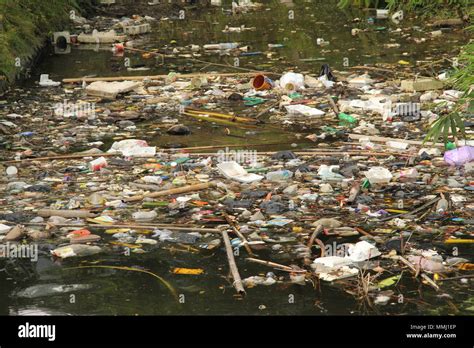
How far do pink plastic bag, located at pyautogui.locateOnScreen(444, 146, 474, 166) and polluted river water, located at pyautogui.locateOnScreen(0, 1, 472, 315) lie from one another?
1475 millimetres

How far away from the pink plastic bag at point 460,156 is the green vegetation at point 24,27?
5605 millimetres

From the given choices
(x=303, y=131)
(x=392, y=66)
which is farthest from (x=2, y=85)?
(x=392, y=66)

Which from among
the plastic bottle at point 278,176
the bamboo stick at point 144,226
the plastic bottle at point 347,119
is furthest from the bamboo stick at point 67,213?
the plastic bottle at point 347,119

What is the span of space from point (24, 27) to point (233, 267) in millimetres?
7818

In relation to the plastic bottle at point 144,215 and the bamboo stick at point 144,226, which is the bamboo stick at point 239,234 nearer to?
the bamboo stick at point 144,226

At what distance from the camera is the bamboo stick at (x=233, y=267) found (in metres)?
5.38

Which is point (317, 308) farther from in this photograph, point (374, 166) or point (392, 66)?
point (392, 66)

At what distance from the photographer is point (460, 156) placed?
7.50m

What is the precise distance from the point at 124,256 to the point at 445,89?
5226 millimetres

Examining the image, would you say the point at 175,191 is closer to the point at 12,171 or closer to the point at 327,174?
the point at 327,174

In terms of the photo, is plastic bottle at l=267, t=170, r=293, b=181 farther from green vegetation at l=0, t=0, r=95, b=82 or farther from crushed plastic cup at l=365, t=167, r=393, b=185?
green vegetation at l=0, t=0, r=95, b=82

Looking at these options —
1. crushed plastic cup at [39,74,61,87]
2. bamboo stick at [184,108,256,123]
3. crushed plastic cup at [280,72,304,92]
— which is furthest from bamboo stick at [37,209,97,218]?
crushed plastic cup at [39,74,61,87]

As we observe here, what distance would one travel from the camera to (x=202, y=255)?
5.98 meters

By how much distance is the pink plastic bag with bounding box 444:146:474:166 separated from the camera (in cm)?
748
